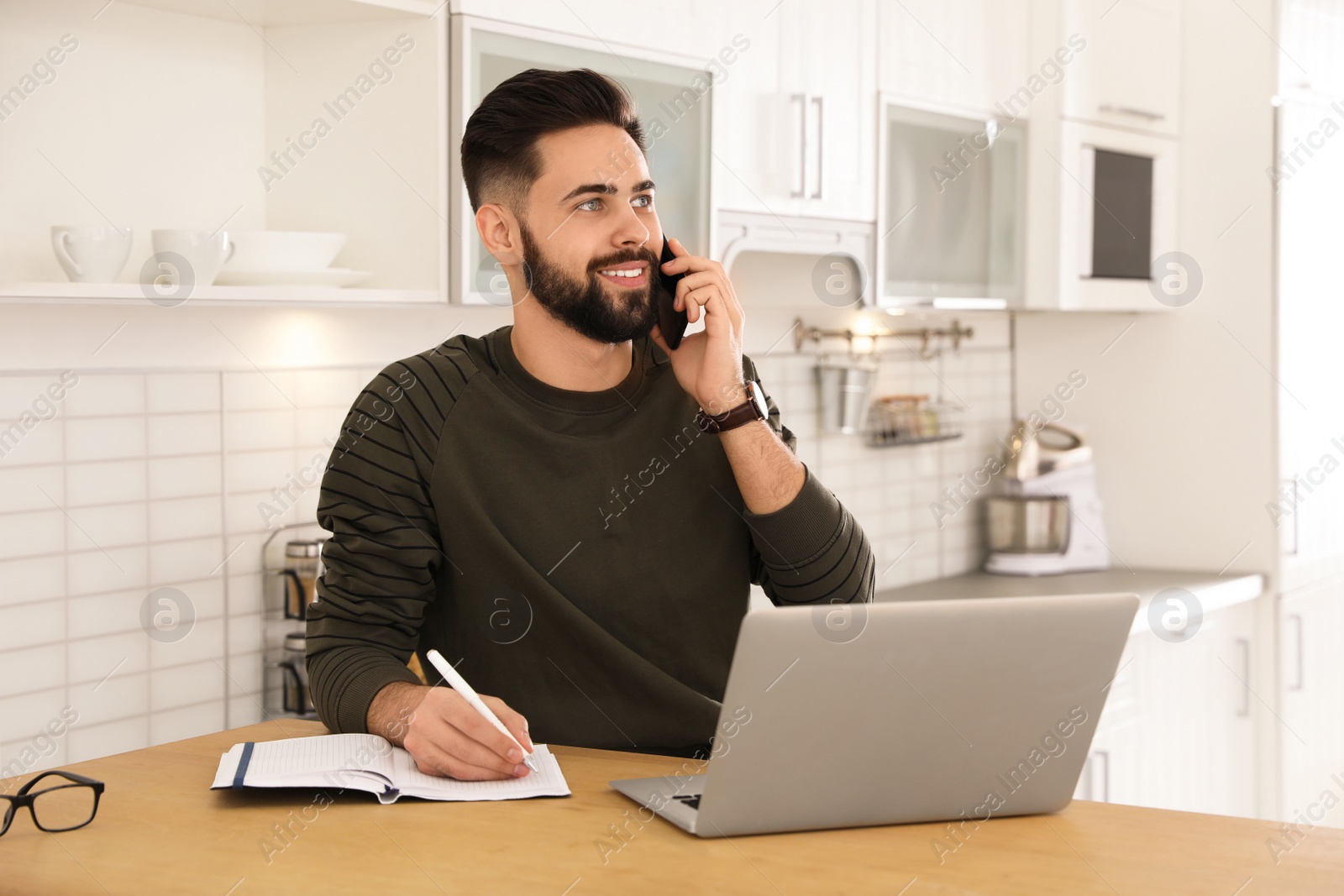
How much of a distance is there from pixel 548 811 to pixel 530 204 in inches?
33.4

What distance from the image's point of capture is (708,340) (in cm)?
158

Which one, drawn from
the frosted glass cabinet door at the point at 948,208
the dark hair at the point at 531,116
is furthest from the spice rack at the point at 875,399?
the dark hair at the point at 531,116

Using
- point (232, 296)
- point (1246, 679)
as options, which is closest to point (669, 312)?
point (232, 296)

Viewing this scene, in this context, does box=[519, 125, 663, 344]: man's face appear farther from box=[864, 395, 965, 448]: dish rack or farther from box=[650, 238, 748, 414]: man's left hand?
box=[864, 395, 965, 448]: dish rack

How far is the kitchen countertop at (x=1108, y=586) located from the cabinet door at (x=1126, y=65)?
3.89 ft

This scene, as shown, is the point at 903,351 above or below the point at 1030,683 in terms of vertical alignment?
above

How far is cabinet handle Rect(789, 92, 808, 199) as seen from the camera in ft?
8.34

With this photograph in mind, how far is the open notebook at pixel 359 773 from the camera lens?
1.09 meters

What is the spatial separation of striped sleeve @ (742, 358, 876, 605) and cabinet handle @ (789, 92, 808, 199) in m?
1.15

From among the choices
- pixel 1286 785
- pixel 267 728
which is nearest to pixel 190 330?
pixel 267 728

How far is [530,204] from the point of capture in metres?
1.64

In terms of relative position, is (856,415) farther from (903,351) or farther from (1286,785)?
(1286,785)

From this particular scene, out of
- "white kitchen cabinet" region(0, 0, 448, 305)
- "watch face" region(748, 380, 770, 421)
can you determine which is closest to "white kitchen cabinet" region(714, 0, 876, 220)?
"white kitchen cabinet" region(0, 0, 448, 305)

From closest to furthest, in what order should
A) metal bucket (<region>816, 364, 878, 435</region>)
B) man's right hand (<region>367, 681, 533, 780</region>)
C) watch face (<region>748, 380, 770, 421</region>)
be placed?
man's right hand (<region>367, 681, 533, 780</region>)
watch face (<region>748, 380, 770, 421</region>)
metal bucket (<region>816, 364, 878, 435</region>)
